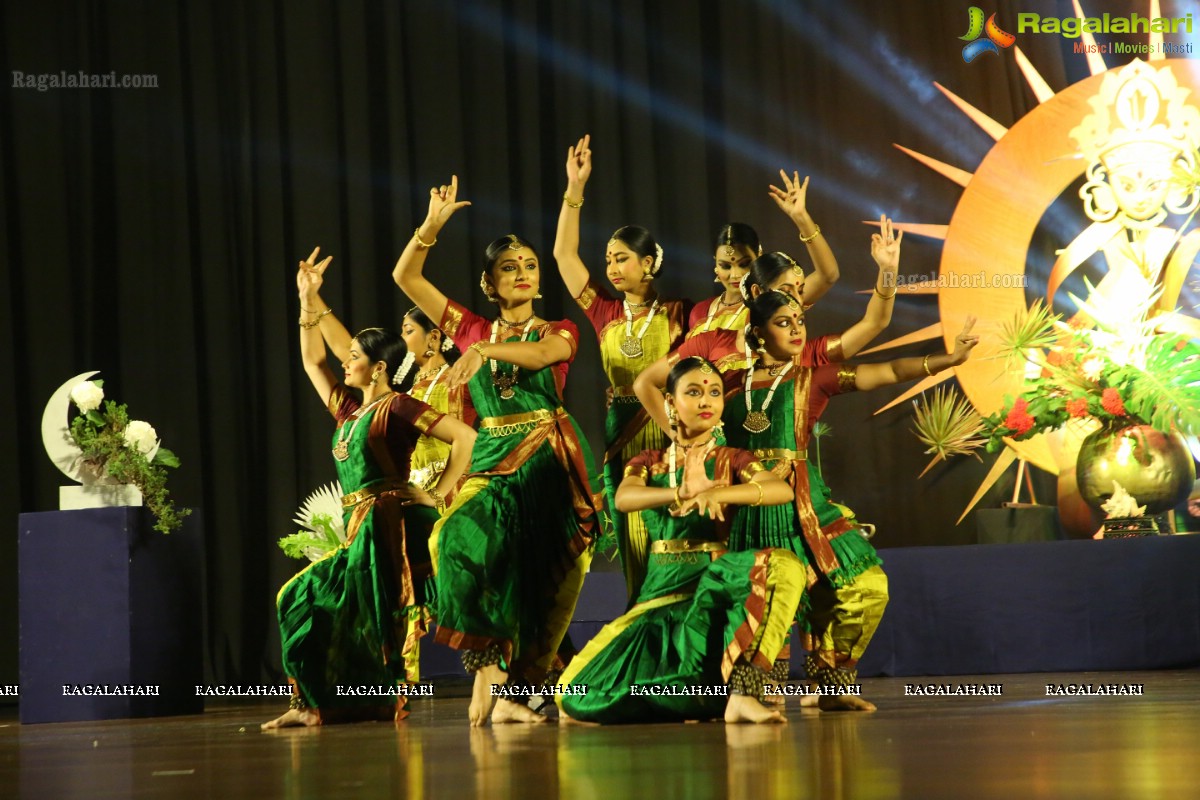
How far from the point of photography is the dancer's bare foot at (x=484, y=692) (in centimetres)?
390

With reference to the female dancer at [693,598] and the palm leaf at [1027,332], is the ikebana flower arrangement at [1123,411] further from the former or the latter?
the female dancer at [693,598]

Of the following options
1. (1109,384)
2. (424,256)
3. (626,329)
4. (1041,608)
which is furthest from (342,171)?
(1041,608)

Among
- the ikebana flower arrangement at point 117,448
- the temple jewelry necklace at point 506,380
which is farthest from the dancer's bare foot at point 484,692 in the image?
the ikebana flower arrangement at point 117,448

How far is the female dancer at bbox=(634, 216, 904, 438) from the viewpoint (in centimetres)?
411

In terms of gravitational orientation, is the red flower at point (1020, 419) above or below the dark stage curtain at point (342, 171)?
below

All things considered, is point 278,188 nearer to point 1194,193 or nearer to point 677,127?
point 677,127

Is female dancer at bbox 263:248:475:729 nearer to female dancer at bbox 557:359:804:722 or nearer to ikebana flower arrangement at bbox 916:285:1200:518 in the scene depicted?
female dancer at bbox 557:359:804:722

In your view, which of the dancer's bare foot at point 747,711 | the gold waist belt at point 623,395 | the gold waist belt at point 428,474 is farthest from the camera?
the gold waist belt at point 428,474

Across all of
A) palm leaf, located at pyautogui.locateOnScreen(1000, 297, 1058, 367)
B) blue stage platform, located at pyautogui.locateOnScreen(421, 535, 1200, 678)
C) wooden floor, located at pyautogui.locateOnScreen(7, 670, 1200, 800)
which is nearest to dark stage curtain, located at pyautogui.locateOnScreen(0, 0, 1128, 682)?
palm leaf, located at pyautogui.locateOnScreen(1000, 297, 1058, 367)

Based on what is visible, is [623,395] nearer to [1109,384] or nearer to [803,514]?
[803,514]

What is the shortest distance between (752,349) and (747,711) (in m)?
0.97

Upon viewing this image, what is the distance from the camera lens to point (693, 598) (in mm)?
3795

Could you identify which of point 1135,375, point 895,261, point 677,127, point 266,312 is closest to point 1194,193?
point 1135,375

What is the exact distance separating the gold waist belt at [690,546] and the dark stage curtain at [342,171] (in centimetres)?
283
